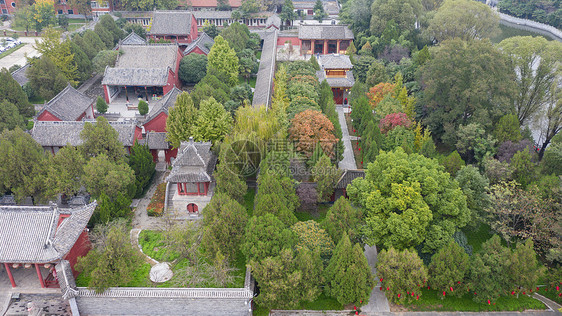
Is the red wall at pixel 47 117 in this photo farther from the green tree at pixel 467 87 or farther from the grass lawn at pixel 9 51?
the green tree at pixel 467 87

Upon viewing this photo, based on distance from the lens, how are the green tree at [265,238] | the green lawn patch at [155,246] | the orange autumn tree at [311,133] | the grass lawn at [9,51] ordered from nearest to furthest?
the green tree at [265,238], the green lawn patch at [155,246], the orange autumn tree at [311,133], the grass lawn at [9,51]

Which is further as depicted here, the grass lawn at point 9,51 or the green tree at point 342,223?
the grass lawn at point 9,51

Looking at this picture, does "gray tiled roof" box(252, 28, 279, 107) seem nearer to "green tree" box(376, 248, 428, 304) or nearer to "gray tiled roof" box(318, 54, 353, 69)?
"gray tiled roof" box(318, 54, 353, 69)

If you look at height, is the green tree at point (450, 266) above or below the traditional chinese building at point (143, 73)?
below

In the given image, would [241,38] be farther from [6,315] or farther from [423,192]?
[6,315]

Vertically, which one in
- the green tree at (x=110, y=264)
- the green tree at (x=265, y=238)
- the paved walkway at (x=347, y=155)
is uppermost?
the green tree at (x=265, y=238)

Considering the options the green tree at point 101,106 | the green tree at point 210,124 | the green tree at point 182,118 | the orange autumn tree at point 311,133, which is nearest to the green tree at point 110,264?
the green tree at point 210,124

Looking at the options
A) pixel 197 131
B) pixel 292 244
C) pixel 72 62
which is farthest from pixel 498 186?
pixel 72 62

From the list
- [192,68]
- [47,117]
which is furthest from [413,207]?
[192,68]
